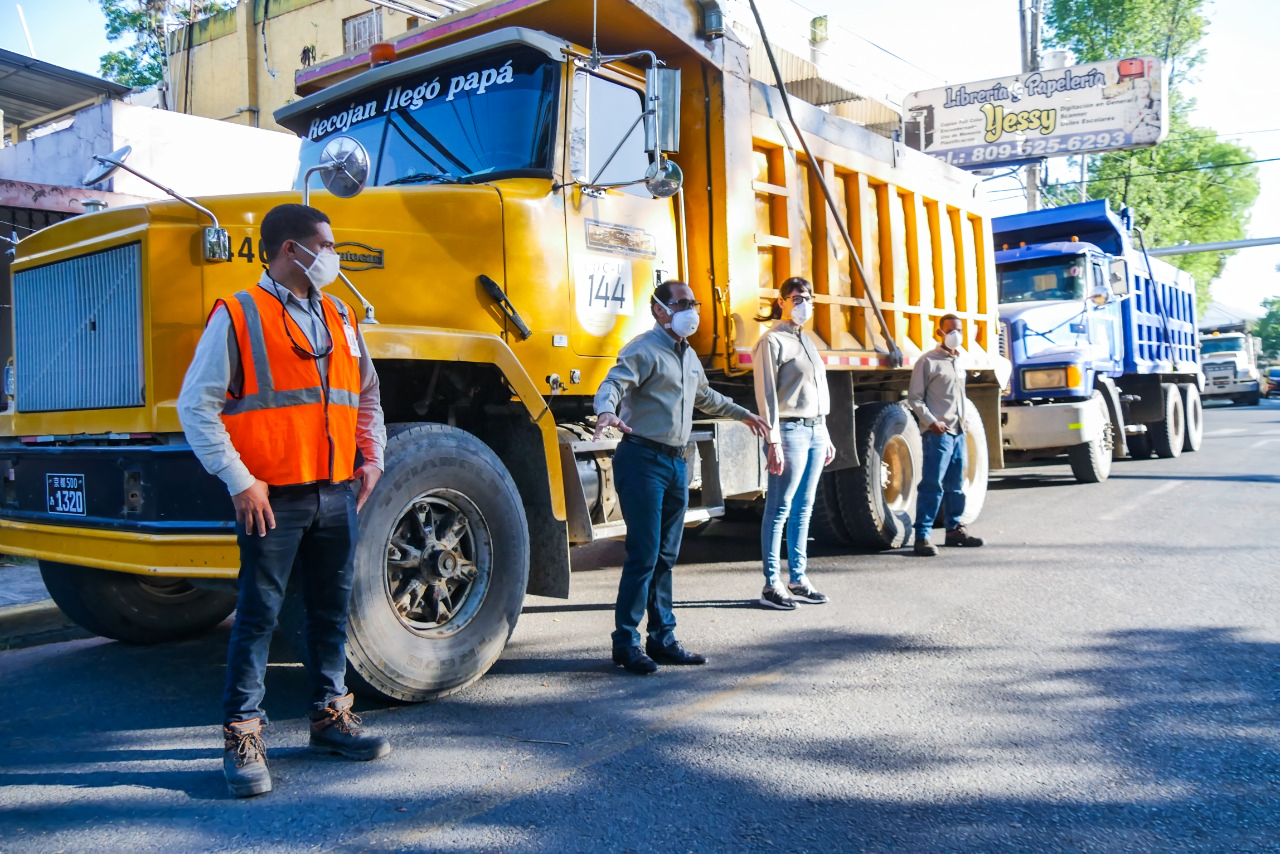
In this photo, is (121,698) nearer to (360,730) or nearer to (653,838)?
(360,730)

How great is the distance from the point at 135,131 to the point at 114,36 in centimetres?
2001

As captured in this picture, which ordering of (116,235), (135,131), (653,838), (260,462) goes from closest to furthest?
(653,838), (260,462), (116,235), (135,131)

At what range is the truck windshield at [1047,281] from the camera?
40.8 ft

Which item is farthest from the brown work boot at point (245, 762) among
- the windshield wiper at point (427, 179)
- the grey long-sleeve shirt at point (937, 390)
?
the grey long-sleeve shirt at point (937, 390)

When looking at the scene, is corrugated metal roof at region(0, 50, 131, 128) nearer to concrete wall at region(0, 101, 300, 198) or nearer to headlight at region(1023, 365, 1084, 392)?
concrete wall at region(0, 101, 300, 198)

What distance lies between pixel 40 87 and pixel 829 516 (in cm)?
1384

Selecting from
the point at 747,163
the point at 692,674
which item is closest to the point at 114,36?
the point at 747,163

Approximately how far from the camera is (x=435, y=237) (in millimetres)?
4840

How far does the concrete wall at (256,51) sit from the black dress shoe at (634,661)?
19.9 metres

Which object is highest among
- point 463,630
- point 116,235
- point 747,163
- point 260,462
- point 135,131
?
point 135,131

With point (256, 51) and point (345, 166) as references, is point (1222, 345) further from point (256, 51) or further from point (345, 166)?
point (345, 166)

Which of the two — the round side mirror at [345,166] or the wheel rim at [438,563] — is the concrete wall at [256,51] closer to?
the round side mirror at [345,166]

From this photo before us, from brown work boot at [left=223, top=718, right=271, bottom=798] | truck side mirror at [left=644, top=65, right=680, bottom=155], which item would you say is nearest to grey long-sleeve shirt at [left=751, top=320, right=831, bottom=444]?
truck side mirror at [left=644, top=65, right=680, bottom=155]

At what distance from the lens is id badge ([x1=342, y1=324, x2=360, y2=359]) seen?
11.7ft
